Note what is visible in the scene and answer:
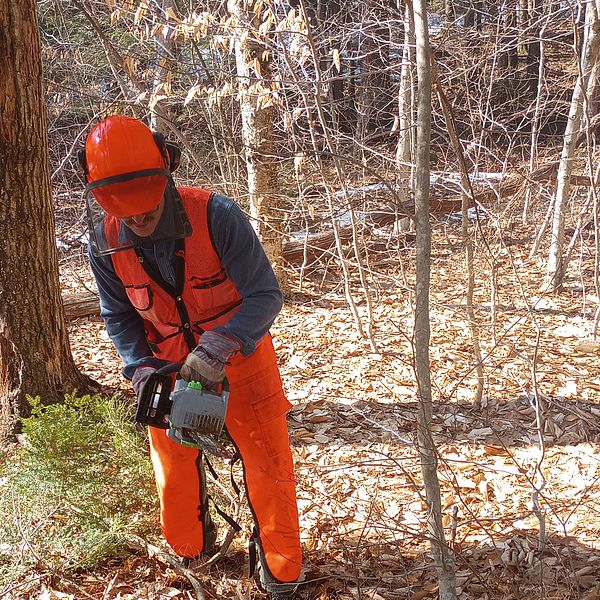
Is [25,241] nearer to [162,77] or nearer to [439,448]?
[162,77]

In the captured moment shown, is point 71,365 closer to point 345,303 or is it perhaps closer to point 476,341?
point 476,341

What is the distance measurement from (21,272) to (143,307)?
175 cm

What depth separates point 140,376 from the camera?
2.62 metres

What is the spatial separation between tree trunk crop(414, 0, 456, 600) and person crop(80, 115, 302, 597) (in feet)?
2.25

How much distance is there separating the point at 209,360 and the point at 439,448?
7.90ft

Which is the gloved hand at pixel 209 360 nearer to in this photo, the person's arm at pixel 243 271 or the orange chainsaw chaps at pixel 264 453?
the person's arm at pixel 243 271

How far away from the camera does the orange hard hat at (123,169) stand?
7.41 ft

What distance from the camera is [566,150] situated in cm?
593

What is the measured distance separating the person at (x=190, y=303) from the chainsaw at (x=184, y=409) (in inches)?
2.0

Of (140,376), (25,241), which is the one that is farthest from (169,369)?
(25,241)

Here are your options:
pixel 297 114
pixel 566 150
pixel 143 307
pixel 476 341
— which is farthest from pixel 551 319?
pixel 143 307

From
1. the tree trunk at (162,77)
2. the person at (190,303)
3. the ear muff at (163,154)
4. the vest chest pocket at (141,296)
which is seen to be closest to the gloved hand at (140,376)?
the person at (190,303)

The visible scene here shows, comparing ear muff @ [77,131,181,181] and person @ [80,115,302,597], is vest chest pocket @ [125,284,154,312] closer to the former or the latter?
person @ [80,115,302,597]

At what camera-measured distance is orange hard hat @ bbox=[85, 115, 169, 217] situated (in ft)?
7.41
